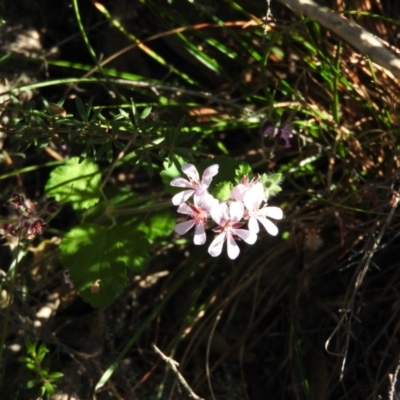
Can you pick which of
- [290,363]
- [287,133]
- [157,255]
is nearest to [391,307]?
[290,363]

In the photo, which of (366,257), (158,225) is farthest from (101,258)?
(366,257)

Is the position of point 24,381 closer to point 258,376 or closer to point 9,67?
point 258,376

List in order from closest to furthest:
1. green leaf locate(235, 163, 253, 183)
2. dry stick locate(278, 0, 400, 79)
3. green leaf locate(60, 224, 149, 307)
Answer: dry stick locate(278, 0, 400, 79) → green leaf locate(235, 163, 253, 183) → green leaf locate(60, 224, 149, 307)

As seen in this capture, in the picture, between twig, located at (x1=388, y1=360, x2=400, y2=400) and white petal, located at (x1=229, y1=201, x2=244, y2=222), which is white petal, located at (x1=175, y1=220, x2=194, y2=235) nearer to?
white petal, located at (x1=229, y1=201, x2=244, y2=222)

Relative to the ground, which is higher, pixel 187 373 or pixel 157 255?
pixel 157 255

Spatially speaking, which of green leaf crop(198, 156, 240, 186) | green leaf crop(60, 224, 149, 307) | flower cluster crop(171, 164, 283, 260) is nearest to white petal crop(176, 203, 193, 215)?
flower cluster crop(171, 164, 283, 260)

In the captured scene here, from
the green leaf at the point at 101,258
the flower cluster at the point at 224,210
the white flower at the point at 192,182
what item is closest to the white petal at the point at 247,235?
the flower cluster at the point at 224,210
